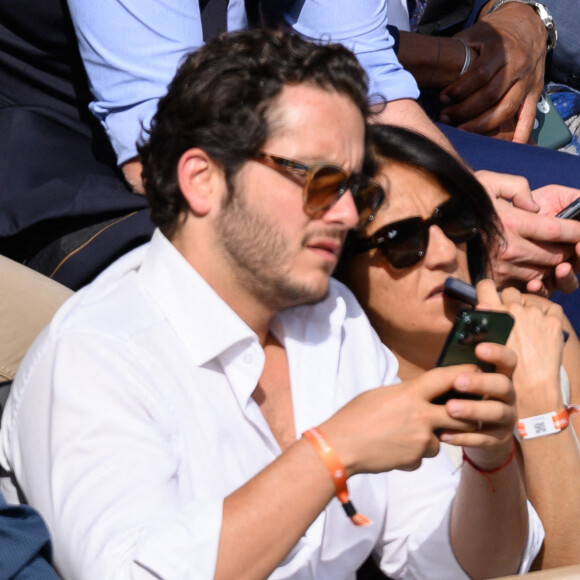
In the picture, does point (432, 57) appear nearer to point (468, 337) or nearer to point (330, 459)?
point (468, 337)

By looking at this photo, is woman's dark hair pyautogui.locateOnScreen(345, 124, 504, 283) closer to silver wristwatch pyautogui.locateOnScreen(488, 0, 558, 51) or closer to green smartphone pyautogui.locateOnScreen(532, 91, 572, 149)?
green smartphone pyautogui.locateOnScreen(532, 91, 572, 149)

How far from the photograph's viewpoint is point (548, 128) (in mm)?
3344

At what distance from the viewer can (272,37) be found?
169cm

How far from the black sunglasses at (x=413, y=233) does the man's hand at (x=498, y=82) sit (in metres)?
1.08

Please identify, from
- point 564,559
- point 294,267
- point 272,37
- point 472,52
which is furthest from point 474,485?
point 472,52

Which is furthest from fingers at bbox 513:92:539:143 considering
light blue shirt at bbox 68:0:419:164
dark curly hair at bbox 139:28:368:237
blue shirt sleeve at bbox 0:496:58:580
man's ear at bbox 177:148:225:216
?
blue shirt sleeve at bbox 0:496:58:580

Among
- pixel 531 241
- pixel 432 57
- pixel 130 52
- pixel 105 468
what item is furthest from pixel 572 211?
pixel 105 468

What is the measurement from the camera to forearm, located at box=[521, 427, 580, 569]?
1638mm

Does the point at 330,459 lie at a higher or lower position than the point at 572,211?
higher

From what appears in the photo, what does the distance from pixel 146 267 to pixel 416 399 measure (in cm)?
58

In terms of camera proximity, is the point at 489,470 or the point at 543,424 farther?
the point at 543,424

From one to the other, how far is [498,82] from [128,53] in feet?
4.65

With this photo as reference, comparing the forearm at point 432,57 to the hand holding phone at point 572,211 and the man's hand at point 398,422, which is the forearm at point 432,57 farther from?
the man's hand at point 398,422

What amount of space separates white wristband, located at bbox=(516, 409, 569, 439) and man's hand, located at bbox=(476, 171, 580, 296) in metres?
0.62
